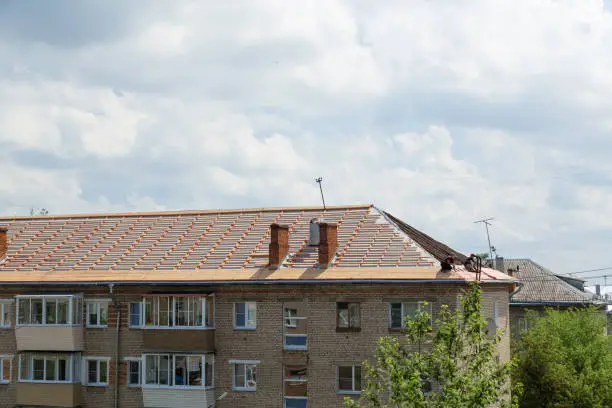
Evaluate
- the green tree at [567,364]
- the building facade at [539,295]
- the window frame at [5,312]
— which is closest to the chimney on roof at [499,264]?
the building facade at [539,295]

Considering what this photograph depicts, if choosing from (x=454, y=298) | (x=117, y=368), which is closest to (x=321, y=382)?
(x=454, y=298)

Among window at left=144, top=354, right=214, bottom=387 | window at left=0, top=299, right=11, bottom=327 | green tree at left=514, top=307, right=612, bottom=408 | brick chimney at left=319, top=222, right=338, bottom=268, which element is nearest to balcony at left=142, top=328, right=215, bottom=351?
window at left=144, top=354, right=214, bottom=387

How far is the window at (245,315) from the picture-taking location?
46125 millimetres

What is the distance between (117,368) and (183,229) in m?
10.1

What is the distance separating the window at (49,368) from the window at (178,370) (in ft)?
14.6

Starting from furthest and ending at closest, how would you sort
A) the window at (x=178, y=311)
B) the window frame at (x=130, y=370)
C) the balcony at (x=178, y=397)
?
1. the window frame at (x=130, y=370)
2. the window at (x=178, y=311)
3. the balcony at (x=178, y=397)

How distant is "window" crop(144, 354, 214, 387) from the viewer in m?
45.9

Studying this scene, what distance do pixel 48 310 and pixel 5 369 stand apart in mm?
4590

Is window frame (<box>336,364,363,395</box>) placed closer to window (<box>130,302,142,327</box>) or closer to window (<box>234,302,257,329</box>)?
window (<box>234,302,257,329</box>)

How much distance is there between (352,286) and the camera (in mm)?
44438

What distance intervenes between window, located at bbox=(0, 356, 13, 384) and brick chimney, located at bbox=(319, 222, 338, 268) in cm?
1898

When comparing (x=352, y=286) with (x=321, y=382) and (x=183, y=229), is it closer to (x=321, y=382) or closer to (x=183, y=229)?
(x=321, y=382)

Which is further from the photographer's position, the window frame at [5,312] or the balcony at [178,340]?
the window frame at [5,312]

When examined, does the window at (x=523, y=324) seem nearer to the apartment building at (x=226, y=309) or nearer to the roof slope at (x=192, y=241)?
the apartment building at (x=226, y=309)
